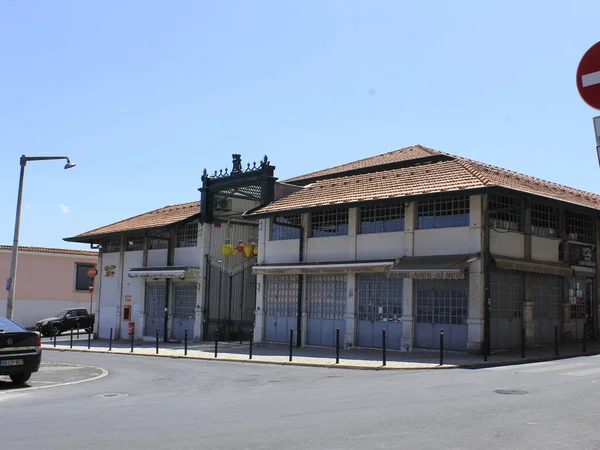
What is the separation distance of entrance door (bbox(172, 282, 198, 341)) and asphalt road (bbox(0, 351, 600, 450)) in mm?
14122

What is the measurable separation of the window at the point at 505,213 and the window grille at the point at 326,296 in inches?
229

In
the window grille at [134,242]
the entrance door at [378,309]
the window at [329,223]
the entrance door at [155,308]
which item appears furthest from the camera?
the window grille at [134,242]

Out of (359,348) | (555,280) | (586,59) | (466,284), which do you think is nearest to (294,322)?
(359,348)

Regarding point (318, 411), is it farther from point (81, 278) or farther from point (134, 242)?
point (81, 278)

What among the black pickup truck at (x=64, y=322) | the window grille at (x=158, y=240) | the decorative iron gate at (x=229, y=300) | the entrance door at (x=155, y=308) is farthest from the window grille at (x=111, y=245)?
the decorative iron gate at (x=229, y=300)

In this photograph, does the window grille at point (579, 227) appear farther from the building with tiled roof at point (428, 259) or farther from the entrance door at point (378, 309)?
the entrance door at point (378, 309)

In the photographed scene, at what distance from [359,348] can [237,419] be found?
1489 cm

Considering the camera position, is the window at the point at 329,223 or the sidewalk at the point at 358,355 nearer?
the sidewalk at the point at 358,355

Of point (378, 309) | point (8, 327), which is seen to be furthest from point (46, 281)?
point (8, 327)

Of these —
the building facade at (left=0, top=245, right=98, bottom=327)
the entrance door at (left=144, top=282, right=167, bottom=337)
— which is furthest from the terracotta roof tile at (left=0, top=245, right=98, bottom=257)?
the entrance door at (left=144, top=282, right=167, bottom=337)

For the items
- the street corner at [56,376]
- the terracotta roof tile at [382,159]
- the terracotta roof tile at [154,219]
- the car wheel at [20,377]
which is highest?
the terracotta roof tile at [382,159]

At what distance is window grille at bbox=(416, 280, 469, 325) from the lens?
21.6 metres

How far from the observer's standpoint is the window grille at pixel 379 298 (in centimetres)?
2333

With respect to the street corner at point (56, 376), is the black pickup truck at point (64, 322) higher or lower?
higher
